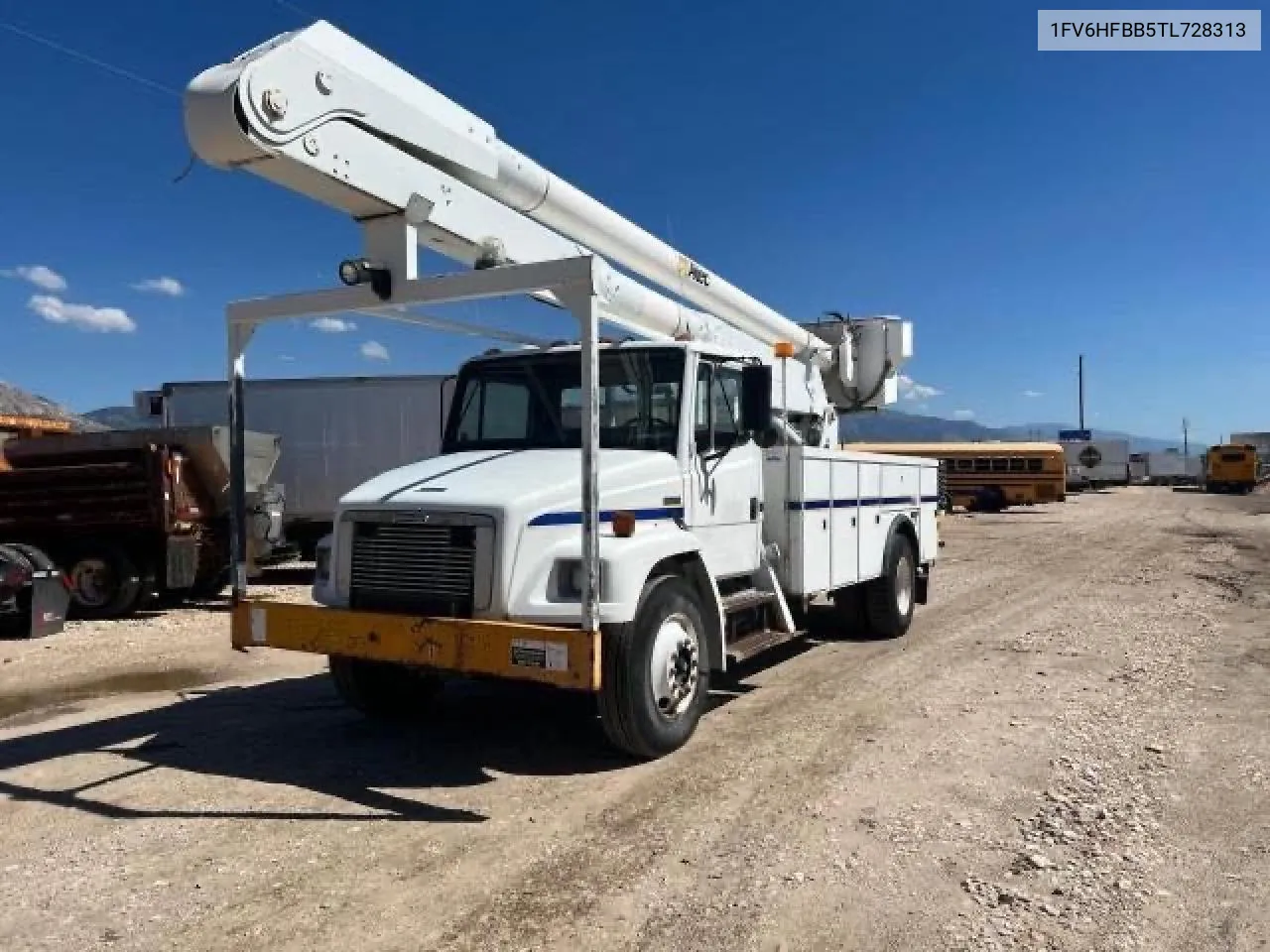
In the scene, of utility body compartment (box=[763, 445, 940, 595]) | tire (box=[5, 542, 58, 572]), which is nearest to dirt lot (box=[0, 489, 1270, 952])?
utility body compartment (box=[763, 445, 940, 595])

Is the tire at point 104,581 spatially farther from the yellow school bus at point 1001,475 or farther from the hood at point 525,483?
the yellow school bus at point 1001,475

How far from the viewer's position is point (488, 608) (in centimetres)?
523

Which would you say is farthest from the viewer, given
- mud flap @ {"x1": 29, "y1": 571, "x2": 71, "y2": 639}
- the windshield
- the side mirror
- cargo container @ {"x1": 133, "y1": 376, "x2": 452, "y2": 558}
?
cargo container @ {"x1": 133, "y1": 376, "x2": 452, "y2": 558}

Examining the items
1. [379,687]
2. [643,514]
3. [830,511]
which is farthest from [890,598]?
[379,687]

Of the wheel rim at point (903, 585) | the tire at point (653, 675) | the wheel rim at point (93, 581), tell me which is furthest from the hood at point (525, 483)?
the wheel rim at point (93, 581)

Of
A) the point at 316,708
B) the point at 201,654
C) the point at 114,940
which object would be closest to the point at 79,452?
the point at 201,654

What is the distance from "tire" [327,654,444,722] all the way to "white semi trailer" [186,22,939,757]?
0.05 feet

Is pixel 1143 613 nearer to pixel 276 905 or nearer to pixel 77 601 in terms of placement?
pixel 276 905

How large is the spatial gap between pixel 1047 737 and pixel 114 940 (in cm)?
506

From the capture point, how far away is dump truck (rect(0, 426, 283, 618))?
38.7ft

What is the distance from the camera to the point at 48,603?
1048 centimetres

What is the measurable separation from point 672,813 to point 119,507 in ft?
31.9

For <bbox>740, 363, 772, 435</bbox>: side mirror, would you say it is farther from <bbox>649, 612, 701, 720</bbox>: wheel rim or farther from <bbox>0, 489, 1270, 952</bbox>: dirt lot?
<bbox>0, 489, 1270, 952</bbox>: dirt lot

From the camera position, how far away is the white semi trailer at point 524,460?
4.98 metres
